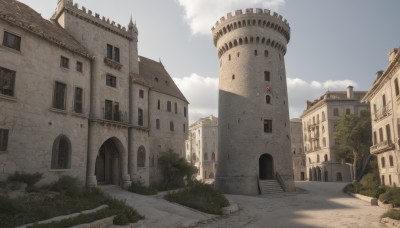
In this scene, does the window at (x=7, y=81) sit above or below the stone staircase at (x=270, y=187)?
above

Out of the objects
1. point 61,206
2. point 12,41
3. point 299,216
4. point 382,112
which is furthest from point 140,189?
point 382,112

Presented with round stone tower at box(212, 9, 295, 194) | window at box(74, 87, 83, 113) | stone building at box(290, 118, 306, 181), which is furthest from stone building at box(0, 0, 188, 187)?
stone building at box(290, 118, 306, 181)

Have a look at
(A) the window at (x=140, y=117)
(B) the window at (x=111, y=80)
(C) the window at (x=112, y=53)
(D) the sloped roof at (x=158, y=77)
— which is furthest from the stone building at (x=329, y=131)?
(B) the window at (x=111, y=80)

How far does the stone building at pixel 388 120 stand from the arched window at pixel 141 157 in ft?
76.2

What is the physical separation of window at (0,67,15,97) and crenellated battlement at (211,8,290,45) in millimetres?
29484

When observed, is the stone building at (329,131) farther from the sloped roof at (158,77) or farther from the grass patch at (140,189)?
the grass patch at (140,189)


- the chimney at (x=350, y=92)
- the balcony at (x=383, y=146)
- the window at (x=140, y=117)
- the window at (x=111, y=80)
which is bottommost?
the balcony at (x=383, y=146)

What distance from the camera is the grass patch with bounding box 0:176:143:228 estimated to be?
14602mm

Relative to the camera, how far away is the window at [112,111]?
2849cm

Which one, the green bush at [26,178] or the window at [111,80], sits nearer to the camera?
the green bush at [26,178]

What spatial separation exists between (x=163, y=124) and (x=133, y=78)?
8806 millimetres

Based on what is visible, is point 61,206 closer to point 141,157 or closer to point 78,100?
point 78,100

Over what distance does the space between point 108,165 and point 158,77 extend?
14.6 m

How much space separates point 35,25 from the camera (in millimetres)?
22844
